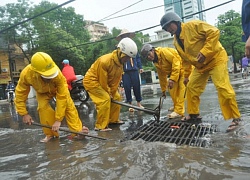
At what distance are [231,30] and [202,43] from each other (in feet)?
102

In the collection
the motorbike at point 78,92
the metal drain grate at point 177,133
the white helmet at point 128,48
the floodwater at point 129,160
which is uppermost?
the white helmet at point 128,48

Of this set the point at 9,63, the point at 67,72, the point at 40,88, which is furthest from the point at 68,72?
the point at 9,63

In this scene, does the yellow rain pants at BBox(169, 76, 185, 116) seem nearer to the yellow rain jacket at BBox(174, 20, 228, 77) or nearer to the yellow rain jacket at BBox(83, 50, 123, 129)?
the yellow rain jacket at BBox(174, 20, 228, 77)

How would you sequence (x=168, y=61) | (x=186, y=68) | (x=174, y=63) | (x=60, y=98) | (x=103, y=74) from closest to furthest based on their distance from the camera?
1. (x=60, y=98)
2. (x=103, y=74)
3. (x=186, y=68)
4. (x=174, y=63)
5. (x=168, y=61)

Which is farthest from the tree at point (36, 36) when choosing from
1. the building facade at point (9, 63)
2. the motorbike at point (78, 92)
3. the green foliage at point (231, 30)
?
the motorbike at point (78, 92)

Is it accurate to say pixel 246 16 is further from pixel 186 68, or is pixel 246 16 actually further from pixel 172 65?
pixel 172 65

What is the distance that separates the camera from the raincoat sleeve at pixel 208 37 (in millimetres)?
3221

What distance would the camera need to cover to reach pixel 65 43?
94.0 ft

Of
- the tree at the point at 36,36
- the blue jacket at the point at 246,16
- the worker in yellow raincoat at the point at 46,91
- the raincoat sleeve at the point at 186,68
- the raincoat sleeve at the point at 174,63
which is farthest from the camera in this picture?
the tree at the point at 36,36

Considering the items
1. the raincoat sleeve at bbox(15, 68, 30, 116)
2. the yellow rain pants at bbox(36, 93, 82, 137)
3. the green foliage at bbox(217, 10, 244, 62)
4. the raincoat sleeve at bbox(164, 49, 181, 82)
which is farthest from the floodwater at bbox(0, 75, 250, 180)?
the green foliage at bbox(217, 10, 244, 62)

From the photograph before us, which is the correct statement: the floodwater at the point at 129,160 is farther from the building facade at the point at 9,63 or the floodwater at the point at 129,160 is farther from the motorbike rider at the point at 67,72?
the building facade at the point at 9,63

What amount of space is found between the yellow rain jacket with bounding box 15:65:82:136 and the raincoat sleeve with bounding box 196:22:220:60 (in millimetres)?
1810

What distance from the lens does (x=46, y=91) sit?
344cm

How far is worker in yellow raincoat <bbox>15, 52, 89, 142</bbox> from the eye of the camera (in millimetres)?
3172
